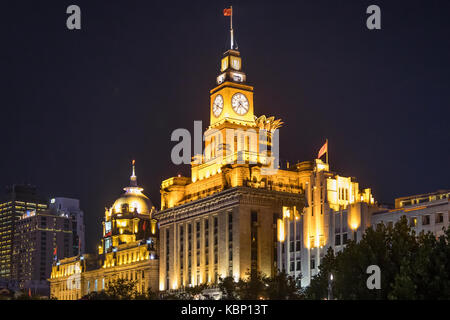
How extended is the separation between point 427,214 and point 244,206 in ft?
148

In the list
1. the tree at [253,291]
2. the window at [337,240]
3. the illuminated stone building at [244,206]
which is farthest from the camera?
the illuminated stone building at [244,206]

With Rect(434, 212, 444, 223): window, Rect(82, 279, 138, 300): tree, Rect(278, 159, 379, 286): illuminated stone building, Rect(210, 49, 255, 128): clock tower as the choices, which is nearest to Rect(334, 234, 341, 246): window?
Rect(278, 159, 379, 286): illuminated stone building

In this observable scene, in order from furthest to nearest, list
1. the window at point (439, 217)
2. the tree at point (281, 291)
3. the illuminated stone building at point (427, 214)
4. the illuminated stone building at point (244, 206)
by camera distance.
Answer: the illuminated stone building at point (244, 206), the window at point (439, 217), the illuminated stone building at point (427, 214), the tree at point (281, 291)

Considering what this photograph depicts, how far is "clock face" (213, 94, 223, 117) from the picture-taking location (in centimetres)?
16662

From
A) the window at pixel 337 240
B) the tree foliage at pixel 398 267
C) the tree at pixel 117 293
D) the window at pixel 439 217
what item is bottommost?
the tree at pixel 117 293

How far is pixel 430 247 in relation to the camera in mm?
71750

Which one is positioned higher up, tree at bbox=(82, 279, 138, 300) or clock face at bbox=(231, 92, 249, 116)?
clock face at bbox=(231, 92, 249, 116)

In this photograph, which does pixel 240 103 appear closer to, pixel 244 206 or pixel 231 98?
pixel 231 98

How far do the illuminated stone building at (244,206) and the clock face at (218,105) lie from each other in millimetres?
217

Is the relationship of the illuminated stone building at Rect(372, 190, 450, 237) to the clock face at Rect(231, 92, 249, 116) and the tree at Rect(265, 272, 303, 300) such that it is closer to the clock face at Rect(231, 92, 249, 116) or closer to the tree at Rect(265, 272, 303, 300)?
the tree at Rect(265, 272, 303, 300)

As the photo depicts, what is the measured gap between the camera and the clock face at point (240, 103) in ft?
545

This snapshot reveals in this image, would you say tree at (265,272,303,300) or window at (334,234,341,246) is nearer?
tree at (265,272,303,300)

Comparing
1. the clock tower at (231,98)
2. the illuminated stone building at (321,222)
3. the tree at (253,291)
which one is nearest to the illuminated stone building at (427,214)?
the illuminated stone building at (321,222)

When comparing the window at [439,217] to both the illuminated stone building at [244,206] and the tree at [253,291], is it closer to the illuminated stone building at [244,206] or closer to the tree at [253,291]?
the illuminated stone building at [244,206]
